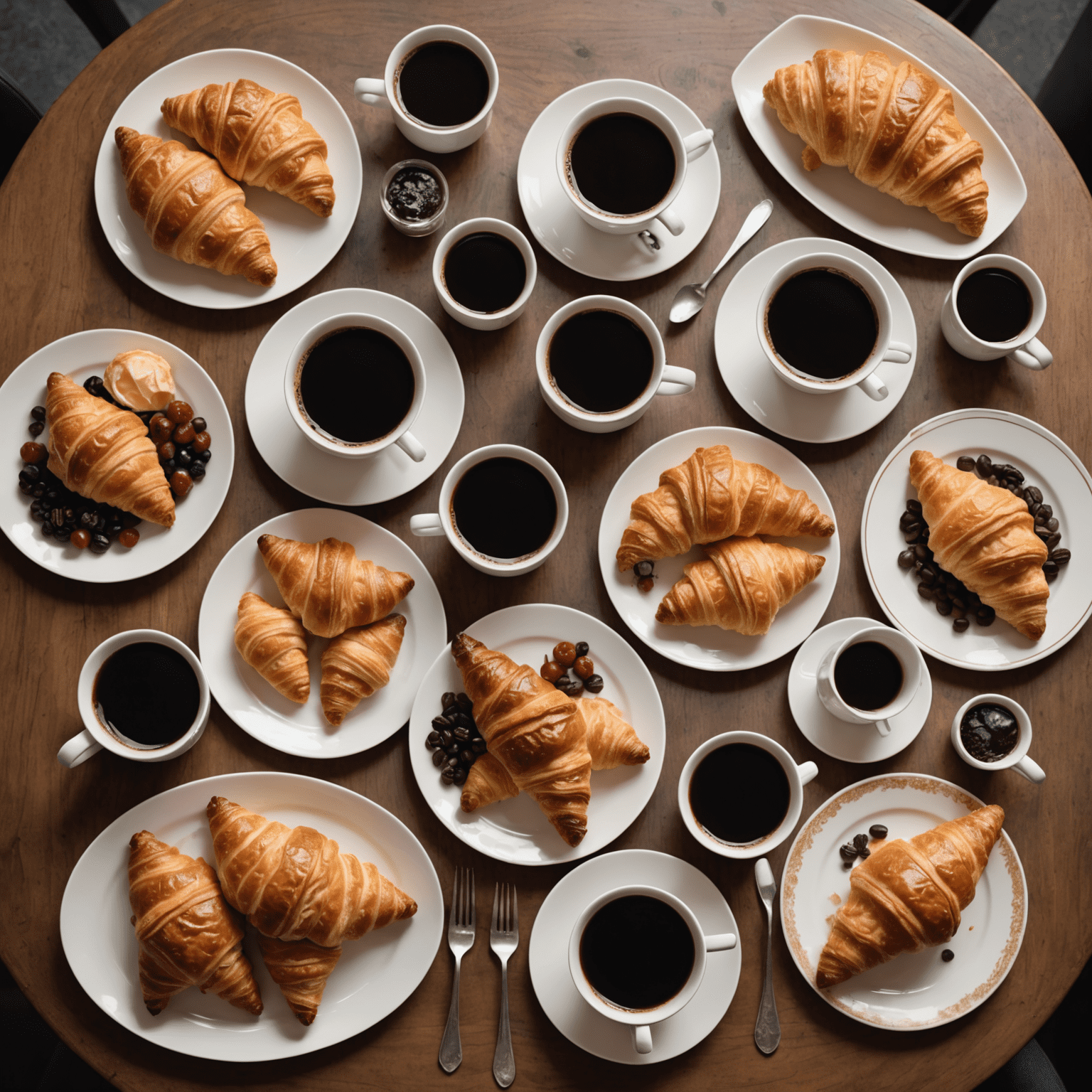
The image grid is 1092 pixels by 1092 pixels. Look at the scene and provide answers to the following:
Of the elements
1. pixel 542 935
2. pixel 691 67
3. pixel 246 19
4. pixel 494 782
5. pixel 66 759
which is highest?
pixel 691 67

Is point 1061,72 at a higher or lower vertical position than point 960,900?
higher

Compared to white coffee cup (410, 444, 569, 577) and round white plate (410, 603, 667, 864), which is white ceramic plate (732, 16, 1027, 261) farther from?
round white plate (410, 603, 667, 864)

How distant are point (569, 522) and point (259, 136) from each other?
114 cm

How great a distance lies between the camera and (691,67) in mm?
2074

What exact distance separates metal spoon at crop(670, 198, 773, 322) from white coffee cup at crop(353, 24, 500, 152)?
62 centimetres

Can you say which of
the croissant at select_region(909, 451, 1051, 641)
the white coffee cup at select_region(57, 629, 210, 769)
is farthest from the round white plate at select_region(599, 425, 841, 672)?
the white coffee cup at select_region(57, 629, 210, 769)

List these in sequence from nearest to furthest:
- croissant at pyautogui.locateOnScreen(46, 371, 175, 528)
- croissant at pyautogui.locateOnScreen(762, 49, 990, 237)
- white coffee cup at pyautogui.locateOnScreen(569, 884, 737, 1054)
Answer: white coffee cup at pyautogui.locateOnScreen(569, 884, 737, 1054), croissant at pyautogui.locateOnScreen(46, 371, 175, 528), croissant at pyautogui.locateOnScreen(762, 49, 990, 237)

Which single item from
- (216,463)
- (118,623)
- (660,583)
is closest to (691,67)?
(660,583)

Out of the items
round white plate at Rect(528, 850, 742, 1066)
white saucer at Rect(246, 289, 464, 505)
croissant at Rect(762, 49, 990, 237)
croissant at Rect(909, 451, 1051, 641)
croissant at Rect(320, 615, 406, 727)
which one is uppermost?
croissant at Rect(762, 49, 990, 237)

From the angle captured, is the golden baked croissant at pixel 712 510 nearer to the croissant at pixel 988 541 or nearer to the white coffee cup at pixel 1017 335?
the croissant at pixel 988 541

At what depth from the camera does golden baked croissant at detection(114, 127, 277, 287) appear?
74.9 inches

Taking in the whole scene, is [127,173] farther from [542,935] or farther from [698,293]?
[542,935]

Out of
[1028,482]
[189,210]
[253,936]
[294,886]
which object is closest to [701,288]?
[1028,482]

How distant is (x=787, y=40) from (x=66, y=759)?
2.34 meters
